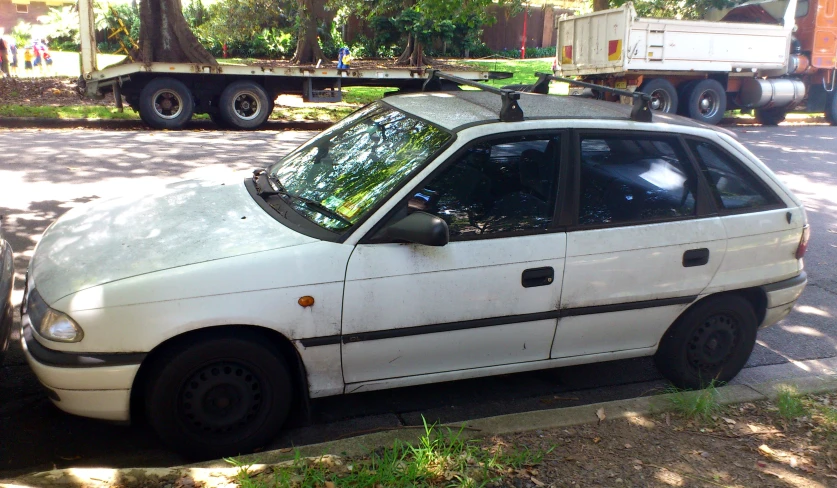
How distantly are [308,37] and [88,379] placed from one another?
1960 cm

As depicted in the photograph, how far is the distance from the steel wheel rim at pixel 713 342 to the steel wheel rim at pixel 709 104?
14.1 meters

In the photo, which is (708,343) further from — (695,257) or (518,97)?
(518,97)

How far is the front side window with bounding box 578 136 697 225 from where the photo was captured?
4.13 m

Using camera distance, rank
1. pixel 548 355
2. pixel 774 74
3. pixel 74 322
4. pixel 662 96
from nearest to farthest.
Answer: pixel 74 322 → pixel 548 355 → pixel 662 96 → pixel 774 74

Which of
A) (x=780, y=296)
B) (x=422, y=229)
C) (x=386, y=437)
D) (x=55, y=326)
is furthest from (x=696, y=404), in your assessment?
(x=55, y=326)

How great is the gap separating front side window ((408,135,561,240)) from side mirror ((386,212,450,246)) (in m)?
0.19

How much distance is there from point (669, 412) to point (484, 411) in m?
0.98

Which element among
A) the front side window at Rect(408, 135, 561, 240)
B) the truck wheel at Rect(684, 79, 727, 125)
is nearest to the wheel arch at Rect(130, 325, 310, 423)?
the front side window at Rect(408, 135, 561, 240)

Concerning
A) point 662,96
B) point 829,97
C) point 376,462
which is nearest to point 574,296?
point 376,462

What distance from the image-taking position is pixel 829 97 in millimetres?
19328

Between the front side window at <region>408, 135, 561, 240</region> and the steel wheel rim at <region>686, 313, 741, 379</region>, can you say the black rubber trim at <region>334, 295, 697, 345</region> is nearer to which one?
the steel wheel rim at <region>686, 313, 741, 379</region>

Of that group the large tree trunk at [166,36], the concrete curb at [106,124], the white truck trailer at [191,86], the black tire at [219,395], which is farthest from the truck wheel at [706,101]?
the black tire at [219,395]

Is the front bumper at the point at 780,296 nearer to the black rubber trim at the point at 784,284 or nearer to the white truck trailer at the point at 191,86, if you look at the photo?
the black rubber trim at the point at 784,284

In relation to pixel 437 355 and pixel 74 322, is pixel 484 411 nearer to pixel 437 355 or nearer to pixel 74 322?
pixel 437 355
